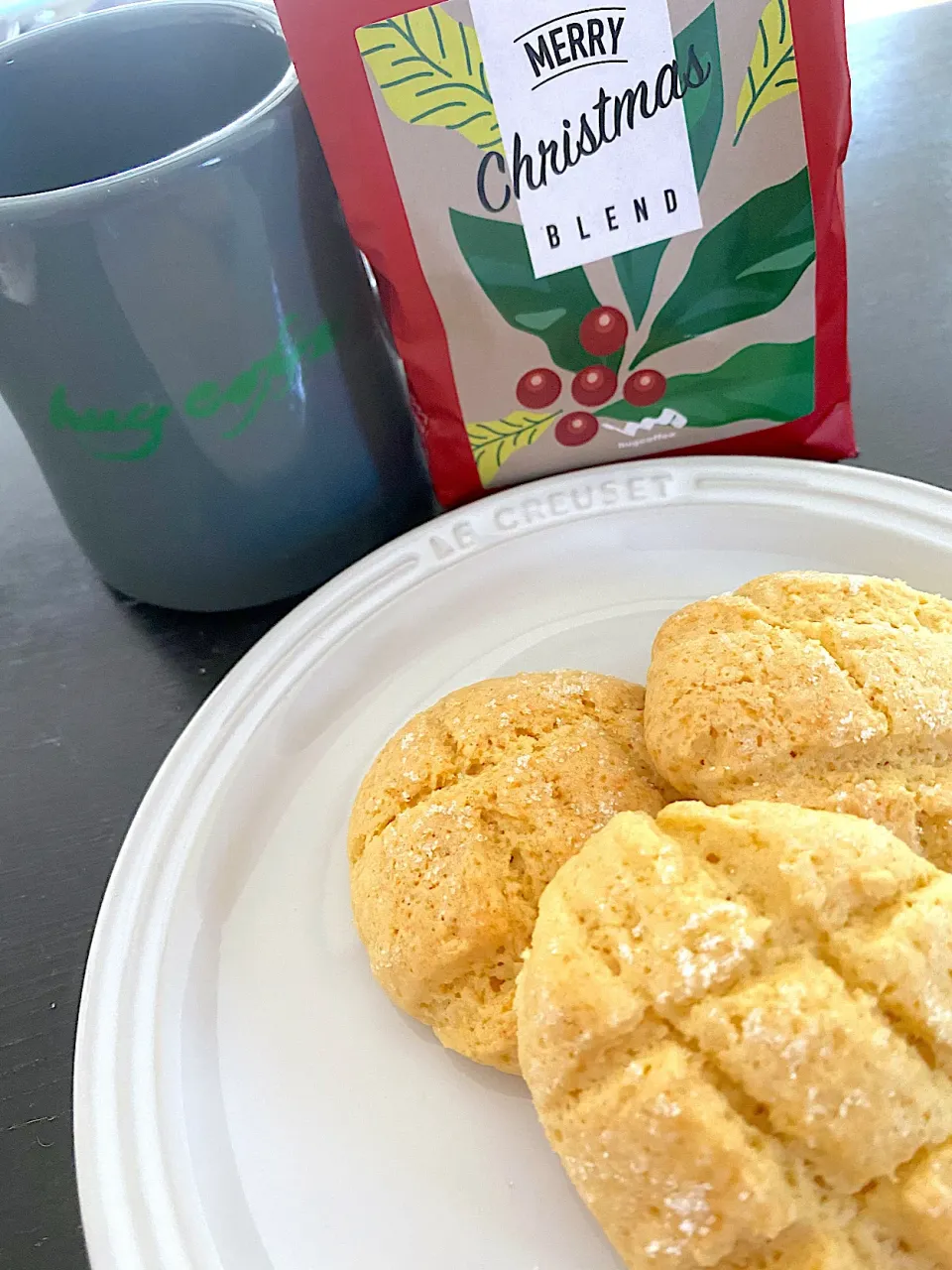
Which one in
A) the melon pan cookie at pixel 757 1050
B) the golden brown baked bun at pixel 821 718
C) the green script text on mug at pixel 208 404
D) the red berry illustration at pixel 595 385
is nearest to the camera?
the melon pan cookie at pixel 757 1050

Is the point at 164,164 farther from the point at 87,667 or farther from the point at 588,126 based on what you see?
the point at 87,667

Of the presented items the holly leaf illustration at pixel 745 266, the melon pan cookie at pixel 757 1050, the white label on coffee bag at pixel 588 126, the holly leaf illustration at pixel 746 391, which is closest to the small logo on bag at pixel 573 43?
the white label on coffee bag at pixel 588 126

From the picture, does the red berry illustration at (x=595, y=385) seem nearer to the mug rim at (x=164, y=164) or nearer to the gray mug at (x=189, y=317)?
the gray mug at (x=189, y=317)

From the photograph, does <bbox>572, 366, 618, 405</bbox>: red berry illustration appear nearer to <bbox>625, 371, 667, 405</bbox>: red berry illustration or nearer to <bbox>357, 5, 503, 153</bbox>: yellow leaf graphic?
<bbox>625, 371, 667, 405</bbox>: red berry illustration

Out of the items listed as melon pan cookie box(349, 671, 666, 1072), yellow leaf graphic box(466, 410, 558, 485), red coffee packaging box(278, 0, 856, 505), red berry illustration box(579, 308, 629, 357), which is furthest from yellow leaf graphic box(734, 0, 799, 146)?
melon pan cookie box(349, 671, 666, 1072)

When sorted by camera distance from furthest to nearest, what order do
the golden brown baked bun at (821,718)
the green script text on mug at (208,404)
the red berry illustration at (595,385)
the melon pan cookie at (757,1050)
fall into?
the red berry illustration at (595,385) < the green script text on mug at (208,404) < the golden brown baked bun at (821,718) < the melon pan cookie at (757,1050)

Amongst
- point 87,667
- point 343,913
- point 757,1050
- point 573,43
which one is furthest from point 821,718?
point 87,667

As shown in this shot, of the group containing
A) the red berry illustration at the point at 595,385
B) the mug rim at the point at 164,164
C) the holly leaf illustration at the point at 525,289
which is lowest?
the red berry illustration at the point at 595,385
